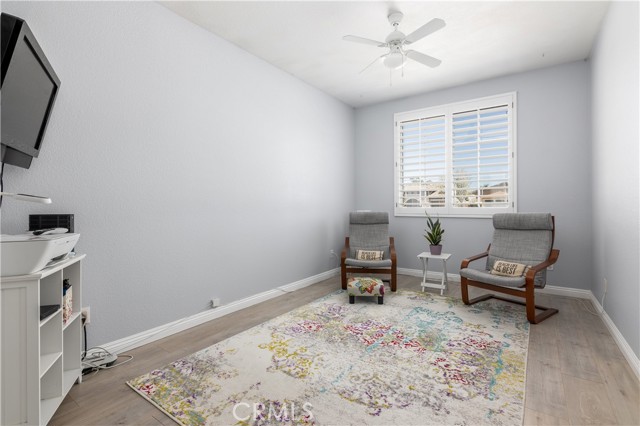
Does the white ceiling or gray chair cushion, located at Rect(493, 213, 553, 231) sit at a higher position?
the white ceiling

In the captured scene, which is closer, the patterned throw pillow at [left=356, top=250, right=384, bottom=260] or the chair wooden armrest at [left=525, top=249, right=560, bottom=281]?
the chair wooden armrest at [left=525, top=249, right=560, bottom=281]

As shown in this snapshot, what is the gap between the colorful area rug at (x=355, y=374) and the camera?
1685mm

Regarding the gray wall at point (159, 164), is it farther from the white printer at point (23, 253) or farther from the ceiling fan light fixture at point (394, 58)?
the ceiling fan light fixture at point (394, 58)

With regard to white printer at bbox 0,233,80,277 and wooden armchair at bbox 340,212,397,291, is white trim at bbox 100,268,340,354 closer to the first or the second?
wooden armchair at bbox 340,212,397,291

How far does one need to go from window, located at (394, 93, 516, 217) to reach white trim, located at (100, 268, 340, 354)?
91.7 inches

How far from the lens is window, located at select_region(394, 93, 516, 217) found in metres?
4.21

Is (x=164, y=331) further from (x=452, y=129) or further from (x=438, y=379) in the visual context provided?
(x=452, y=129)

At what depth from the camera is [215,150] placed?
3.14 m

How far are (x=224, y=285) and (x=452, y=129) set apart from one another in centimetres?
378

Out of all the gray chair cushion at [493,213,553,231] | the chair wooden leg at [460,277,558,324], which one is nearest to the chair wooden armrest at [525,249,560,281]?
the chair wooden leg at [460,277,558,324]

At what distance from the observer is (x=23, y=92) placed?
1.64 metres

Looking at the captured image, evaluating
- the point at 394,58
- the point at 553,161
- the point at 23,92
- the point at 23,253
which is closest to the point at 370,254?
the point at 394,58

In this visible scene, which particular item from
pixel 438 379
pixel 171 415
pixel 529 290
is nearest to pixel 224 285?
pixel 171 415

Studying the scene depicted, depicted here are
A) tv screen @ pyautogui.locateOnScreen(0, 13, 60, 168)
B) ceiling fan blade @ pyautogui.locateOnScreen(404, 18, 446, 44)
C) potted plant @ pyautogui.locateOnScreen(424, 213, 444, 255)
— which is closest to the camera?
tv screen @ pyautogui.locateOnScreen(0, 13, 60, 168)
